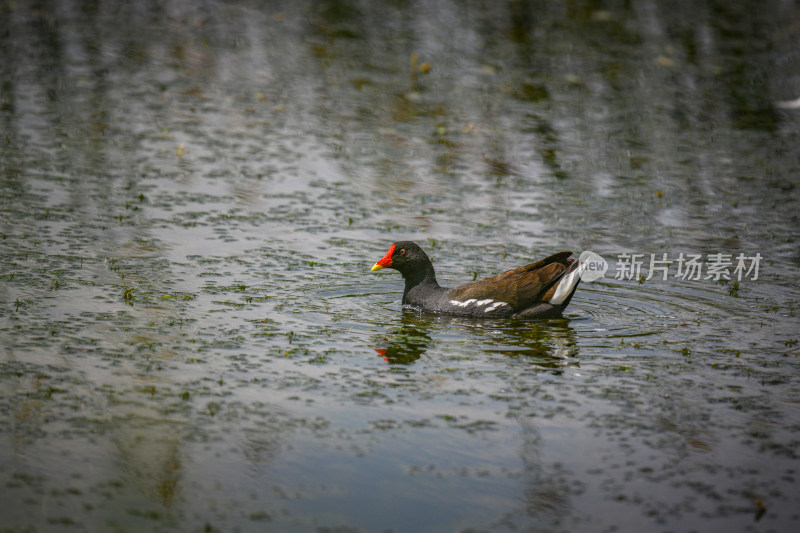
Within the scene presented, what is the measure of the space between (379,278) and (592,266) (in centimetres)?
183

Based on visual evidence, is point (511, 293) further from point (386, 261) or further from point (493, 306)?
point (386, 261)

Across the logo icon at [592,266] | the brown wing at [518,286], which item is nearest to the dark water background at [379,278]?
the logo icon at [592,266]

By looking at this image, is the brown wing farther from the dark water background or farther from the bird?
the dark water background

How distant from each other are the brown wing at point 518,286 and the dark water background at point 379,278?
0.88ft

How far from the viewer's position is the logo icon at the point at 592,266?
8508 mm

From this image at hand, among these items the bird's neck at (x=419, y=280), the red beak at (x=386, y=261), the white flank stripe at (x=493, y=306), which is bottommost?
the white flank stripe at (x=493, y=306)

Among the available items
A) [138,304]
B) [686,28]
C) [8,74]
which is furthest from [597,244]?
[686,28]

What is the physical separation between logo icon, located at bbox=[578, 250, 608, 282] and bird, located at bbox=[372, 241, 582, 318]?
0.25 m

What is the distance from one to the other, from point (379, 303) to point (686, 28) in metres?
12.8

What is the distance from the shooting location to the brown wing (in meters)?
8.03

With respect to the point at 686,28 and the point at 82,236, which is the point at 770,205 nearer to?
the point at 82,236

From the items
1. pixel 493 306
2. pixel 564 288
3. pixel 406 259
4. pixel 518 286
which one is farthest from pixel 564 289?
pixel 406 259

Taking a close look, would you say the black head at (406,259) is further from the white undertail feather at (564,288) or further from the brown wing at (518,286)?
the white undertail feather at (564,288)

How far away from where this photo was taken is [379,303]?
8367 millimetres
